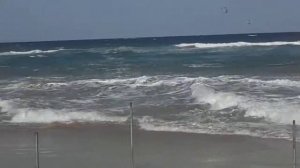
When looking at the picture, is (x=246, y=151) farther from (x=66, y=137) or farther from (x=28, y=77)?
(x=28, y=77)

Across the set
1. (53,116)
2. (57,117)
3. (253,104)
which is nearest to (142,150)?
(57,117)

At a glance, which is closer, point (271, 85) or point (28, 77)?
point (271, 85)

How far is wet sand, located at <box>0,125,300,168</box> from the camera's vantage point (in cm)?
808

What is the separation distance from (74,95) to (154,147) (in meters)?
7.24

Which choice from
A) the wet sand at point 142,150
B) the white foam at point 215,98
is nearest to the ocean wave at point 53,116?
the wet sand at point 142,150

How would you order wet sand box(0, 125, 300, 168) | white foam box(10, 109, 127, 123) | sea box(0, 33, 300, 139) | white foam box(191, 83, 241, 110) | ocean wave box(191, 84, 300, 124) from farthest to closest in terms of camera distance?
white foam box(191, 83, 241, 110), white foam box(10, 109, 127, 123), ocean wave box(191, 84, 300, 124), sea box(0, 33, 300, 139), wet sand box(0, 125, 300, 168)

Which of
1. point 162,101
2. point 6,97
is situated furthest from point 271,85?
point 6,97

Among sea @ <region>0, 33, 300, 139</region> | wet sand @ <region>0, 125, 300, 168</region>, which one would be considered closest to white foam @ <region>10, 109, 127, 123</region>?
sea @ <region>0, 33, 300, 139</region>

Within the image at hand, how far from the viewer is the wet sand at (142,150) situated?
8078mm

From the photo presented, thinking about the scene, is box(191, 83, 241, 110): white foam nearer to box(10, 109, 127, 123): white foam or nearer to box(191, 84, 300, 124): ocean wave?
box(191, 84, 300, 124): ocean wave

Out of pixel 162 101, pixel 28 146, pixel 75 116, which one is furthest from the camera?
pixel 162 101

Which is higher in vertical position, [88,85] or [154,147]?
[154,147]

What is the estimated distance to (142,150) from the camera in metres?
8.91

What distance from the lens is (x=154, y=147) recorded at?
907cm
